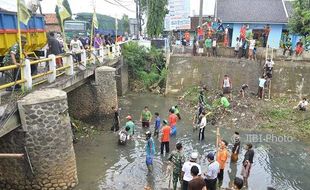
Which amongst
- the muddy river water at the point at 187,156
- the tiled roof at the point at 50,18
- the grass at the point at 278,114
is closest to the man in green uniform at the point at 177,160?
the muddy river water at the point at 187,156

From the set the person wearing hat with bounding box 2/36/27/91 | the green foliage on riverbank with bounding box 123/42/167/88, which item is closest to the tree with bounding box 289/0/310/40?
the green foliage on riverbank with bounding box 123/42/167/88

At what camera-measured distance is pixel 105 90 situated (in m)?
18.3

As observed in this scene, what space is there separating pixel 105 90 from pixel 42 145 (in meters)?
9.38

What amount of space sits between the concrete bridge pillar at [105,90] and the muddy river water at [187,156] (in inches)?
54.3

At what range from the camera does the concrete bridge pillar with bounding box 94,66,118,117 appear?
17969 millimetres

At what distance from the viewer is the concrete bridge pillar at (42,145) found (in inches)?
352

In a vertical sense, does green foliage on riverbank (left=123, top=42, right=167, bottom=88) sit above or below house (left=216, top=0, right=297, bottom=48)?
below

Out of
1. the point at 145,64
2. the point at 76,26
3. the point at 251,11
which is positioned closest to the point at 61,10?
the point at 145,64

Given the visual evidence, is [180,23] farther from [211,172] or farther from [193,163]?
[193,163]

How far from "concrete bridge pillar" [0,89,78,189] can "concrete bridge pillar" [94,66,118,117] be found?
8163mm

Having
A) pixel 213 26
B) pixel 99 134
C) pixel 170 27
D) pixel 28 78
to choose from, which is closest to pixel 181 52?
pixel 170 27

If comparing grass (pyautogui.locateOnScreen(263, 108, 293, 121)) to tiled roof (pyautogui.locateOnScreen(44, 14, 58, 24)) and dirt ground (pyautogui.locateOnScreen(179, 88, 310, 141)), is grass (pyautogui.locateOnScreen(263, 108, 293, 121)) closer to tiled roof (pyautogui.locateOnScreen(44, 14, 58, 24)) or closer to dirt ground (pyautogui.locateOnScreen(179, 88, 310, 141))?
dirt ground (pyautogui.locateOnScreen(179, 88, 310, 141))

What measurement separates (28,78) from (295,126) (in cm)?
1340

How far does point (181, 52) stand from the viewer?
82.7 ft
